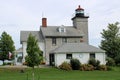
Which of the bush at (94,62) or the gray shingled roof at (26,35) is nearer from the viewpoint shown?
the bush at (94,62)

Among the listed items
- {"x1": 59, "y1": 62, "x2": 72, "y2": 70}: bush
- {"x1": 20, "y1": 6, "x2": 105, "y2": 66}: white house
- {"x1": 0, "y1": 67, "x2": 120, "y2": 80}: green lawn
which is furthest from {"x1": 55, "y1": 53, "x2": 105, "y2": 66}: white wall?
{"x1": 0, "y1": 67, "x2": 120, "y2": 80}: green lawn

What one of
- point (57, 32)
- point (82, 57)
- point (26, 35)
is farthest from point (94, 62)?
point (26, 35)

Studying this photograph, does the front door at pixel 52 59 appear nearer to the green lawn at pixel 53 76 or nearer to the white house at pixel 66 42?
the white house at pixel 66 42

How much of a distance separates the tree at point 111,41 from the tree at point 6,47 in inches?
685

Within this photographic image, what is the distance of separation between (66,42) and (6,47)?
36.2ft

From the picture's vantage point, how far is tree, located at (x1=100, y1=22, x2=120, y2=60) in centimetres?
6769

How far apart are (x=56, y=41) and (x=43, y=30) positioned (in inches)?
130

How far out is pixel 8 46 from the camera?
65.4 metres

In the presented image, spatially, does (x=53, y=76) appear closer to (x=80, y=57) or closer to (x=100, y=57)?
(x=80, y=57)

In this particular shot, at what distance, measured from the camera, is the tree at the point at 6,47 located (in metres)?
64.9

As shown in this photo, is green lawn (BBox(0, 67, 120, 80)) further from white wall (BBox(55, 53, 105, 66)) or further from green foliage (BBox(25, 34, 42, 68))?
white wall (BBox(55, 53, 105, 66))

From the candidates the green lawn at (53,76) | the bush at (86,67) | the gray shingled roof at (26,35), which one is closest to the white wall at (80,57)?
the bush at (86,67)

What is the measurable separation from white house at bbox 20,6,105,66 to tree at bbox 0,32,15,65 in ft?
8.31

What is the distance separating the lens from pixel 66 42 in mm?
64750
